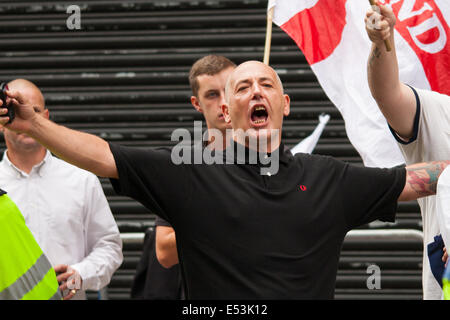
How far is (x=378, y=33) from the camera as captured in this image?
324 centimetres

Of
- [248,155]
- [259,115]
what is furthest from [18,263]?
[259,115]

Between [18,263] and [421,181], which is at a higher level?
[421,181]

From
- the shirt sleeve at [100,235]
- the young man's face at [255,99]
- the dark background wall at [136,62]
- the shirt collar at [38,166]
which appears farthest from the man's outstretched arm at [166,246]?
the dark background wall at [136,62]

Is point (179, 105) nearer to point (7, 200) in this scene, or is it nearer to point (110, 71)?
point (110, 71)

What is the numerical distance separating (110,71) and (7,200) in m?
4.22

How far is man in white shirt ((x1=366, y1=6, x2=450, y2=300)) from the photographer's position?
11.1ft

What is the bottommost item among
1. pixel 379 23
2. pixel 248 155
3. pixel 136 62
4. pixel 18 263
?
pixel 18 263

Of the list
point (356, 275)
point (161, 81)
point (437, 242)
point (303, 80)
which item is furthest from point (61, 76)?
point (437, 242)

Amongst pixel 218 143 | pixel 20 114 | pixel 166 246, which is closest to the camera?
pixel 20 114

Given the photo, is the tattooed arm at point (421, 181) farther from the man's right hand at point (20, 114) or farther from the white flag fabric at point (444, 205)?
the man's right hand at point (20, 114)

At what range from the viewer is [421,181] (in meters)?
3.25

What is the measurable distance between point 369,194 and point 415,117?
1.63 ft

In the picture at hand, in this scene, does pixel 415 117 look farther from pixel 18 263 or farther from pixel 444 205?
pixel 18 263
